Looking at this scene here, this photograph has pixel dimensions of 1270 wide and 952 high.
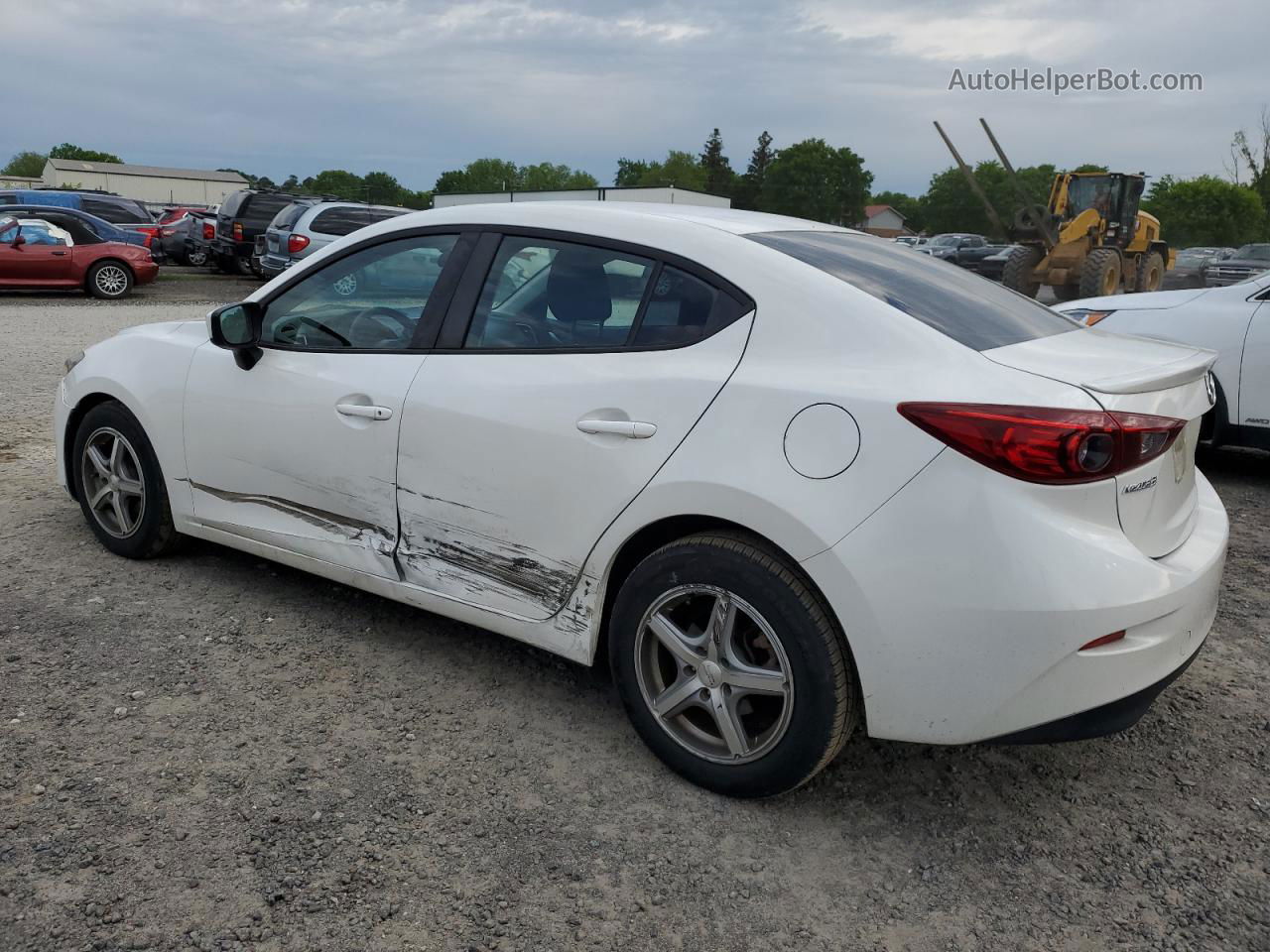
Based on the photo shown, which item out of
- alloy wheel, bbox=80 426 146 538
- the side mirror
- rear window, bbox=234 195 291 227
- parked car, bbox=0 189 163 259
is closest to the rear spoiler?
the side mirror

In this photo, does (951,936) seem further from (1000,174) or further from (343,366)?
(1000,174)

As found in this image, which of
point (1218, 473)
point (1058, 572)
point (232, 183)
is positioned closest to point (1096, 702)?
point (1058, 572)

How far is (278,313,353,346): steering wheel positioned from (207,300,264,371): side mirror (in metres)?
0.11

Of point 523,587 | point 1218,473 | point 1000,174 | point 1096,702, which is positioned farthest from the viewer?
point 1000,174

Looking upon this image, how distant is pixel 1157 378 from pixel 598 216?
1634 millimetres

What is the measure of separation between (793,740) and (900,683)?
1.09 feet

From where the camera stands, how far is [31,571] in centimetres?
441

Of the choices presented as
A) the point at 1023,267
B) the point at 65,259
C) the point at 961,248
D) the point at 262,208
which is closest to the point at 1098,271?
the point at 1023,267

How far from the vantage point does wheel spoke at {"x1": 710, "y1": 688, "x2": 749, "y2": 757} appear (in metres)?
2.81

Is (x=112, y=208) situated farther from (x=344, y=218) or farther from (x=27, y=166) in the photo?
(x=27, y=166)

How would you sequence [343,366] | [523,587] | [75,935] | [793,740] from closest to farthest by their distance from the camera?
[75,935], [793,740], [523,587], [343,366]

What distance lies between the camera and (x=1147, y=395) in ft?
8.45

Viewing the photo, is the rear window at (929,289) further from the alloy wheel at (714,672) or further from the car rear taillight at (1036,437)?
the alloy wheel at (714,672)

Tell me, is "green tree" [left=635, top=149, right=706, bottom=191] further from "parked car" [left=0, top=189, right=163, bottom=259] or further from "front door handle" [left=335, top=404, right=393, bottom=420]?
"front door handle" [left=335, top=404, right=393, bottom=420]
